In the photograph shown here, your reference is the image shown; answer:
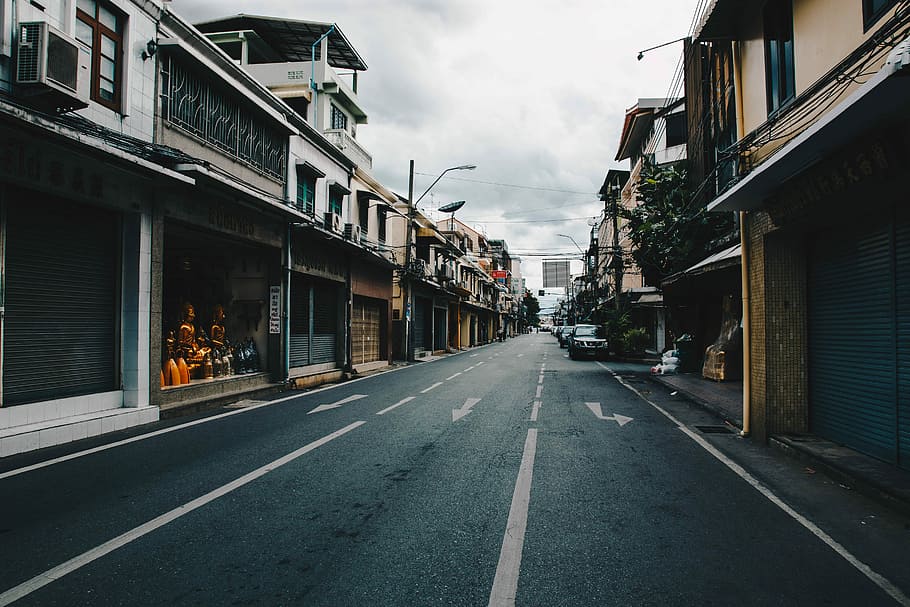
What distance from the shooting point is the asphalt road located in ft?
12.0

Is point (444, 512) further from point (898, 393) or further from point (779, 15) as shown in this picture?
point (779, 15)

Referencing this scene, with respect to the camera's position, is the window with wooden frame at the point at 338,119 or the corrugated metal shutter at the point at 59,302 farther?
the window with wooden frame at the point at 338,119

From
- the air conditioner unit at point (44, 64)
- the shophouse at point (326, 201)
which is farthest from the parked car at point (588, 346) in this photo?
the air conditioner unit at point (44, 64)

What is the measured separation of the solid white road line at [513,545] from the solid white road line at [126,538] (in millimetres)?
2897

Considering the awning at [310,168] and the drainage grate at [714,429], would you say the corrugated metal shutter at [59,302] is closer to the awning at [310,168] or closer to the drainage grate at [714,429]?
the awning at [310,168]

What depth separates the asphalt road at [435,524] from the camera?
366cm

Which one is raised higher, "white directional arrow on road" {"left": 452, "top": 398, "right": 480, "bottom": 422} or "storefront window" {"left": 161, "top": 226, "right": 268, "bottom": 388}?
"storefront window" {"left": 161, "top": 226, "right": 268, "bottom": 388}

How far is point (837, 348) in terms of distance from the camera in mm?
7906

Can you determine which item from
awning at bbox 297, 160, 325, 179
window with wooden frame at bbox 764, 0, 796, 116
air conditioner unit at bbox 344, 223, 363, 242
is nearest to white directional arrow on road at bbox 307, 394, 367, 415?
awning at bbox 297, 160, 325, 179

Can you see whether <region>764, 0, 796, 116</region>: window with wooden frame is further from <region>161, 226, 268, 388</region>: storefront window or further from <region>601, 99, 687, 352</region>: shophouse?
<region>601, 99, 687, 352</region>: shophouse

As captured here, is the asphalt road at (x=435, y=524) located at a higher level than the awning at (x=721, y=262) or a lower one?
lower

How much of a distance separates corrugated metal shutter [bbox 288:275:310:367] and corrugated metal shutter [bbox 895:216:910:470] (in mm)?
14872

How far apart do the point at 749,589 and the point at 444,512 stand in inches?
99.0

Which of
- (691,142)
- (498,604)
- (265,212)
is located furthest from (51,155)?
(691,142)
